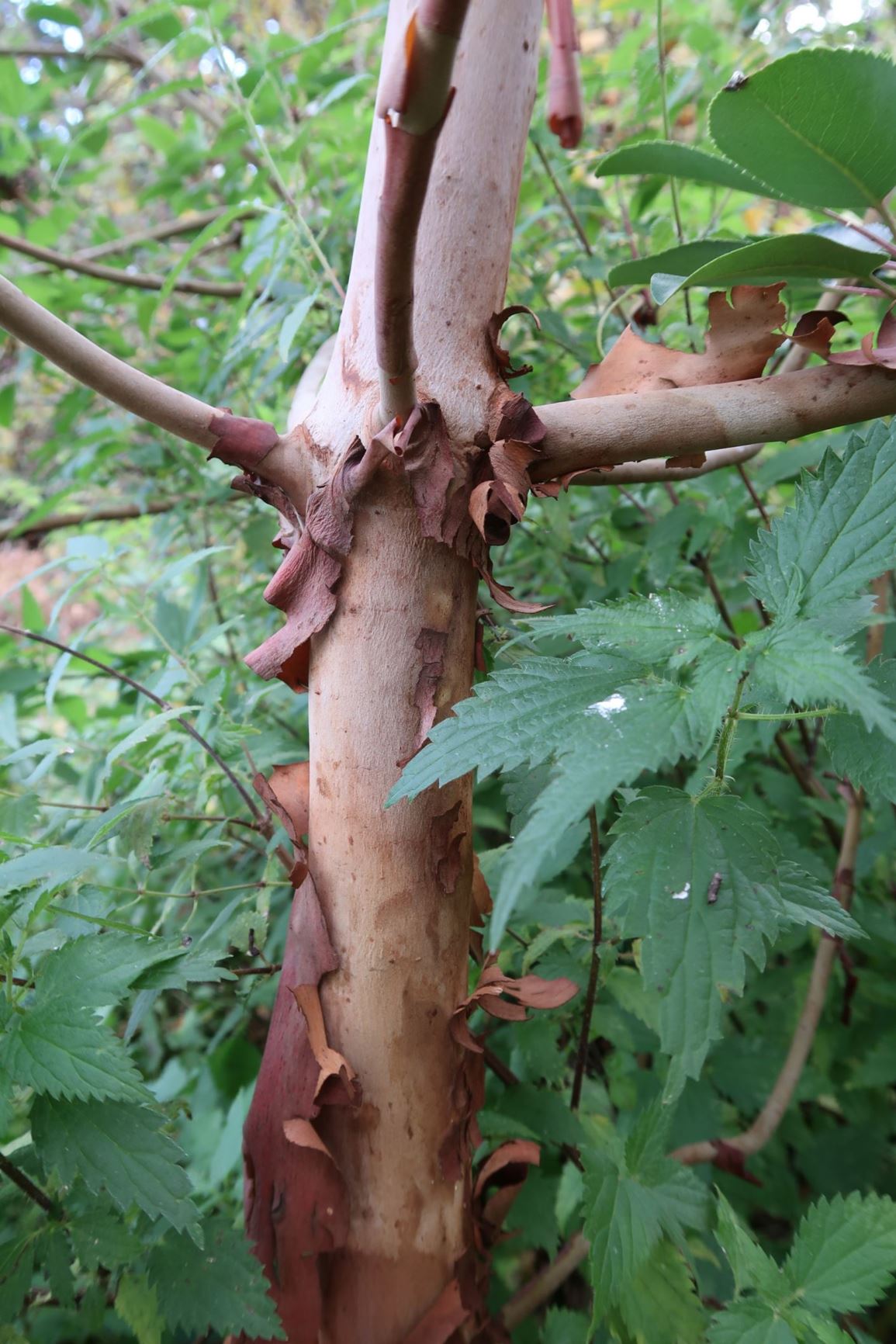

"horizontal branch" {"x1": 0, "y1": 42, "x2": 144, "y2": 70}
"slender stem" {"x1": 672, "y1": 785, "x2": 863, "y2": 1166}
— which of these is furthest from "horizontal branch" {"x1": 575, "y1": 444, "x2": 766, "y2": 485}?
"horizontal branch" {"x1": 0, "y1": 42, "x2": 144, "y2": 70}

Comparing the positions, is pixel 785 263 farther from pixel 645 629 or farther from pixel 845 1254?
pixel 845 1254

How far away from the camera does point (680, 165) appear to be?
0.61 metres

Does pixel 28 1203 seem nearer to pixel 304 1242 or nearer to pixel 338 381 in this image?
pixel 304 1242

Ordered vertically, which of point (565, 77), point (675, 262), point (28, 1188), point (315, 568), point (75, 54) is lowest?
point (28, 1188)

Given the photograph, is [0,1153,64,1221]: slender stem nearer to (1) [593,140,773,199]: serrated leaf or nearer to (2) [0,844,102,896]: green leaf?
(2) [0,844,102,896]: green leaf

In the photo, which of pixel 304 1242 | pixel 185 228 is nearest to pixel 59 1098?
pixel 304 1242

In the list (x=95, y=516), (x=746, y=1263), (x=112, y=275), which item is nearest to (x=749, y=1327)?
(x=746, y=1263)

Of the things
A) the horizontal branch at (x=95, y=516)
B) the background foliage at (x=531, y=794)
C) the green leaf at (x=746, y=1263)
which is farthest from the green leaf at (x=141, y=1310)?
the horizontal branch at (x=95, y=516)

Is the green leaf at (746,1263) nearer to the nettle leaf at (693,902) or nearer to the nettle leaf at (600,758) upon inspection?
the nettle leaf at (693,902)

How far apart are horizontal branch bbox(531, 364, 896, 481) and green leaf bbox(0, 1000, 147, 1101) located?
0.47 metres

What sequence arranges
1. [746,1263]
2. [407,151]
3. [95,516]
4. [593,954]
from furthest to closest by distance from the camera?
[95,516] < [593,954] < [746,1263] < [407,151]

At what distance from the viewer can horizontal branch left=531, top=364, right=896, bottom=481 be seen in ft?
1.77

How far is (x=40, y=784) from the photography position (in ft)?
4.99

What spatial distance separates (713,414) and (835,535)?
5.3 inches
